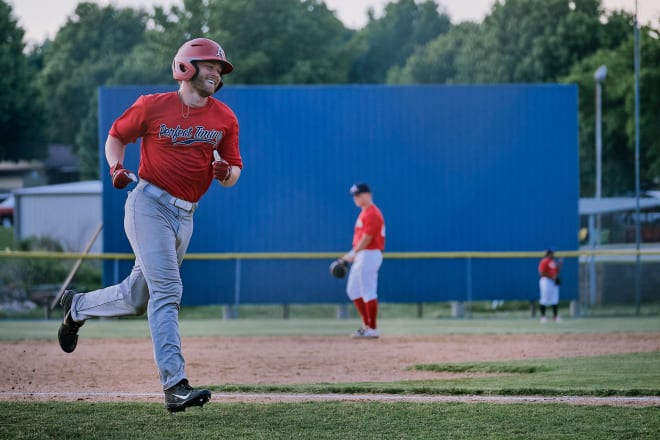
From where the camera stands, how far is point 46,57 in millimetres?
62969

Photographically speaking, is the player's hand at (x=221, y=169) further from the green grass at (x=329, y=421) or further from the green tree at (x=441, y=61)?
the green tree at (x=441, y=61)

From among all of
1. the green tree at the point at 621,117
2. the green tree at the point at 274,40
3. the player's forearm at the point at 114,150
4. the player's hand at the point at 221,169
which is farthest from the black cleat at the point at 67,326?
the green tree at the point at 274,40

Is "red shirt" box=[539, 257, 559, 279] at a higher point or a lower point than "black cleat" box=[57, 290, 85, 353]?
lower

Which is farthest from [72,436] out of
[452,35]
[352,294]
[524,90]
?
[452,35]

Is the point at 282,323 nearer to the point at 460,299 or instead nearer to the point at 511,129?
the point at 460,299

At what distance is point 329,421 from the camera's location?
569 centimetres

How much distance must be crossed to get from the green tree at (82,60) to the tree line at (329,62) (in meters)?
0.11

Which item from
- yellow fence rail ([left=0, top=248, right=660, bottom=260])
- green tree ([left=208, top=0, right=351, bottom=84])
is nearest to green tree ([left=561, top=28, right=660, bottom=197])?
green tree ([left=208, top=0, right=351, bottom=84])

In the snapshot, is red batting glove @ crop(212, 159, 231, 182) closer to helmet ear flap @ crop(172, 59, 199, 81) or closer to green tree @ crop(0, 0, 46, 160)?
helmet ear flap @ crop(172, 59, 199, 81)

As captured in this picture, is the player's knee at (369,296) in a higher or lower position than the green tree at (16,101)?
lower

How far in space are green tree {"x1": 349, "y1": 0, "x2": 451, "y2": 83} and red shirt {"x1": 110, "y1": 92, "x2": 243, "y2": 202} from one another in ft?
196

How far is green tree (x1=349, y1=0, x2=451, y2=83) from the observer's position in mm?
67438

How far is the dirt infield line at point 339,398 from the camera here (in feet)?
21.5

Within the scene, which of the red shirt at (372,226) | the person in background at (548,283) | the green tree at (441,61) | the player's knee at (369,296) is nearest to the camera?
the red shirt at (372,226)
